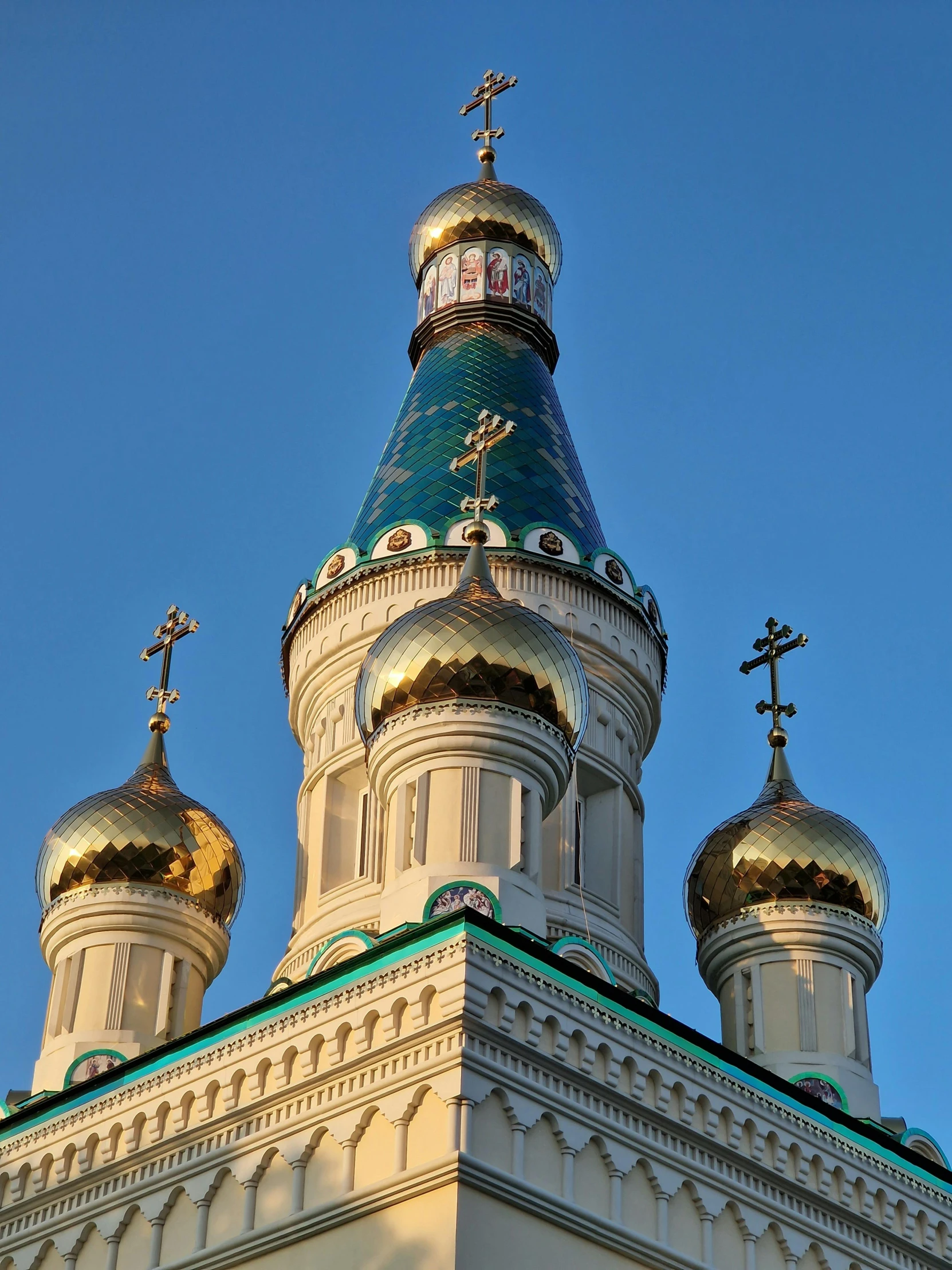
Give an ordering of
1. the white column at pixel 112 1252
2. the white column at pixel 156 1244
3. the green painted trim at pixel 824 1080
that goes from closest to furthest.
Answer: the white column at pixel 156 1244
the white column at pixel 112 1252
the green painted trim at pixel 824 1080

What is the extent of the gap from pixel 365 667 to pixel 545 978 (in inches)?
138

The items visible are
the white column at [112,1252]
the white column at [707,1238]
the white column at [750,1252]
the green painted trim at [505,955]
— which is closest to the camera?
the green painted trim at [505,955]

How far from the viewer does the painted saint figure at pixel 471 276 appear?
2214 centimetres

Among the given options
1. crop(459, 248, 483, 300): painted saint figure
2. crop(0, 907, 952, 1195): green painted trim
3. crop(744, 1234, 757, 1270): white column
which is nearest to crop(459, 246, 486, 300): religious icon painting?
crop(459, 248, 483, 300): painted saint figure

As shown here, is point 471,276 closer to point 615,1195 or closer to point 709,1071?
point 709,1071

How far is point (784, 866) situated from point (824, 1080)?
5.60 ft

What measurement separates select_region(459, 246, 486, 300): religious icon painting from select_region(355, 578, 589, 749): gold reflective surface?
22.5 ft

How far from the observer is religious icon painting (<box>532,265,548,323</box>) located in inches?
877

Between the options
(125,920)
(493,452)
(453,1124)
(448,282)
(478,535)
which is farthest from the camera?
(448,282)

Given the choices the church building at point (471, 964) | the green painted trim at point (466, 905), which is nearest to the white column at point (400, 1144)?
the church building at point (471, 964)

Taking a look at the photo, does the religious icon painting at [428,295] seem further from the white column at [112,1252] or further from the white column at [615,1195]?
the white column at [615,1195]

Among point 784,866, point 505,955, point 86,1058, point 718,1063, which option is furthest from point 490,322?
point 505,955

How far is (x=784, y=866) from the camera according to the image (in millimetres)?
17719

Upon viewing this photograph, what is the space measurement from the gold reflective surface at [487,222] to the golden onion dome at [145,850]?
683 cm
